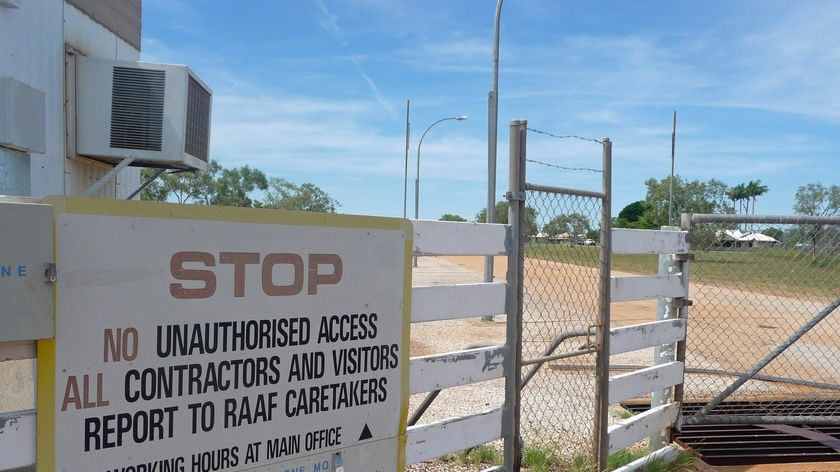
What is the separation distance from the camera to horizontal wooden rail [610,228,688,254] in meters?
4.52

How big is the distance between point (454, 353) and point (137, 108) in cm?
265

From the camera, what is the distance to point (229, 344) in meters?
2.50

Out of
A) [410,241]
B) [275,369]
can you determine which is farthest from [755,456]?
[275,369]

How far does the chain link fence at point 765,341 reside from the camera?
5453 millimetres

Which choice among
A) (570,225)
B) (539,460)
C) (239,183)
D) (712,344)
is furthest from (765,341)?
(239,183)

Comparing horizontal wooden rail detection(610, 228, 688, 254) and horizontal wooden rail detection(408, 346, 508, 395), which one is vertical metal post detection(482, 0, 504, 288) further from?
horizontal wooden rail detection(408, 346, 508, 395)

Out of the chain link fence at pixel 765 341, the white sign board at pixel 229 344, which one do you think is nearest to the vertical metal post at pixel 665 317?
the chain link fence at pixel 765 341

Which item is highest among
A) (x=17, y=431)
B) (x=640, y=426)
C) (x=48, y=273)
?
(x=48, y=273)

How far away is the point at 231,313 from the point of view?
2.51 meters

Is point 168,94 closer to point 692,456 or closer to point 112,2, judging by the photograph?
point 112,2

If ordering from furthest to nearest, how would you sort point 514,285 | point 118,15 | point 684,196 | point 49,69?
1. point 684,196
2. point 118,15
3. point 49,69
4. point 514,285

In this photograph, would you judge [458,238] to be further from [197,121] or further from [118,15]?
[118,15]

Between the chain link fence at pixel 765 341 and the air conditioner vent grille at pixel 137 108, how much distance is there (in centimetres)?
409

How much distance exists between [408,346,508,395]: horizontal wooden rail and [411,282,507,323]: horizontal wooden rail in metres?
0.20
